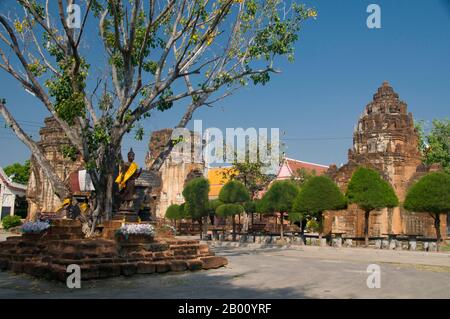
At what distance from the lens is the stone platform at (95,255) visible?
998cm

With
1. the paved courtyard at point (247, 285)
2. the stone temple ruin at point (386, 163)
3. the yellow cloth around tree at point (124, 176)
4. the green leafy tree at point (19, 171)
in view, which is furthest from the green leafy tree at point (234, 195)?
the green leafy tree at point (19, 171)

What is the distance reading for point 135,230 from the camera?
11367mm

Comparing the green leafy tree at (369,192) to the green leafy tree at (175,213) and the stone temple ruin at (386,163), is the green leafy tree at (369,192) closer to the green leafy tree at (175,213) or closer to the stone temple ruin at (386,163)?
the stone temple ruin at (386,163)

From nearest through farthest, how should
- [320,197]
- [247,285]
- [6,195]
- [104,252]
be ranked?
[247,285]
[104,252]
[320,197]
[6,195]

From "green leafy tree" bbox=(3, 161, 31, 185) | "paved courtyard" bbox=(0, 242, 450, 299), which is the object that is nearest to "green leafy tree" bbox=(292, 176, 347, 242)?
"paved courtyard" bbox=(0, 242, 450, 299)

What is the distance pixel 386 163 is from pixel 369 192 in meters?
10.1

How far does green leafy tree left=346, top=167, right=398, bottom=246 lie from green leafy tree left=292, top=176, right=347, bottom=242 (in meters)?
0.79

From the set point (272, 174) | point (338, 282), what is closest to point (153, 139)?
point (272, 174)

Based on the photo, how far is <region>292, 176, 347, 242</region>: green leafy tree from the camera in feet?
84.3

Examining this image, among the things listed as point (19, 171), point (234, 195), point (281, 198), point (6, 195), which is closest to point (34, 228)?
point (281, 198)

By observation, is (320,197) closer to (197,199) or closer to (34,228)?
(197,199)

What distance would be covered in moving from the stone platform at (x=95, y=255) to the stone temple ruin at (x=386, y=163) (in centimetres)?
2188

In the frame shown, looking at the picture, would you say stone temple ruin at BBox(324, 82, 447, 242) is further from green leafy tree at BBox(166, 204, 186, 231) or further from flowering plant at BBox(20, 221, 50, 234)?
flowering plant at BBox(20, 221, 50, 234)

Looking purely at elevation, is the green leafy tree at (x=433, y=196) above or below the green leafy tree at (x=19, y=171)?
below
